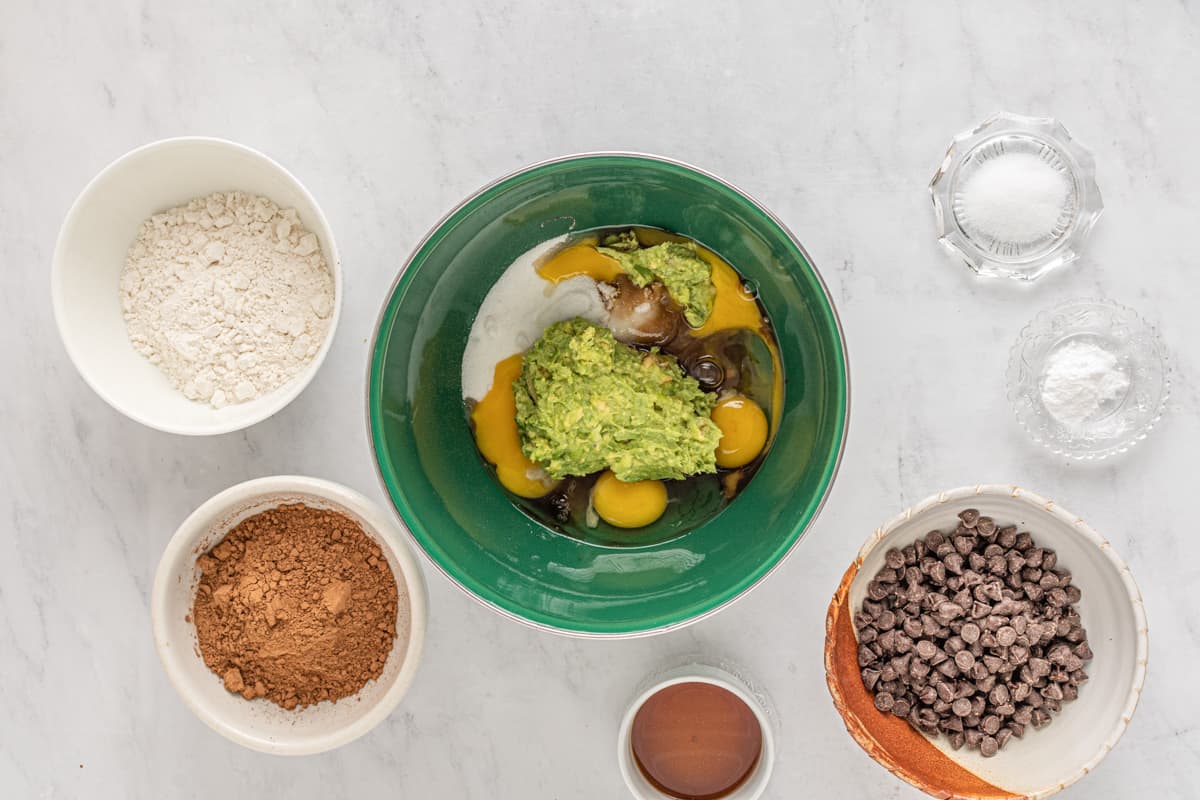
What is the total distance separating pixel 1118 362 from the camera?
175 cm

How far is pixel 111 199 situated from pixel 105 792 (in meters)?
1.18

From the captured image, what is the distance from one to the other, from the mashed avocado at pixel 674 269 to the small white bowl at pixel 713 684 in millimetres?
644

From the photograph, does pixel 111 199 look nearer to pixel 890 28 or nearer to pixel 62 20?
pixel 62 20

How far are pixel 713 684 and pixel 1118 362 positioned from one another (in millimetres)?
988

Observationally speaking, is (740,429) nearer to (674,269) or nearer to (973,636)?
(674,269)

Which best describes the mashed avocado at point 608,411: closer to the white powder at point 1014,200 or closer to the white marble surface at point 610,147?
the white marble surface at point 610,147

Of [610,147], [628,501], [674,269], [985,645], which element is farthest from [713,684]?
[610,147]

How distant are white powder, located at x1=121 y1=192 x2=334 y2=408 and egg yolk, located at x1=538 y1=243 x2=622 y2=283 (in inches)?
15.5

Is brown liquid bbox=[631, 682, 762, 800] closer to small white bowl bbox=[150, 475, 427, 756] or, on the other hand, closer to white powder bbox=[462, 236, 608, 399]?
small white bowl bbox=[150, 475, 427, 756]

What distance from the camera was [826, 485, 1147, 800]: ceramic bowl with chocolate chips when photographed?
1591mm

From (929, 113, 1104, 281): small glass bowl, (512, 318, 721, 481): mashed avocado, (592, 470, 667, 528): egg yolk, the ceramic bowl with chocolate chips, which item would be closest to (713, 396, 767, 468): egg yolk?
(512, 318, 721, 481): mashed avocado

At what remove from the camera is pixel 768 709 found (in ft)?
5.74

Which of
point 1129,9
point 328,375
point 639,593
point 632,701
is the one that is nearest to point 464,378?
point 328,375

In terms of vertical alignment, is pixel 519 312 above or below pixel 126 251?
above
